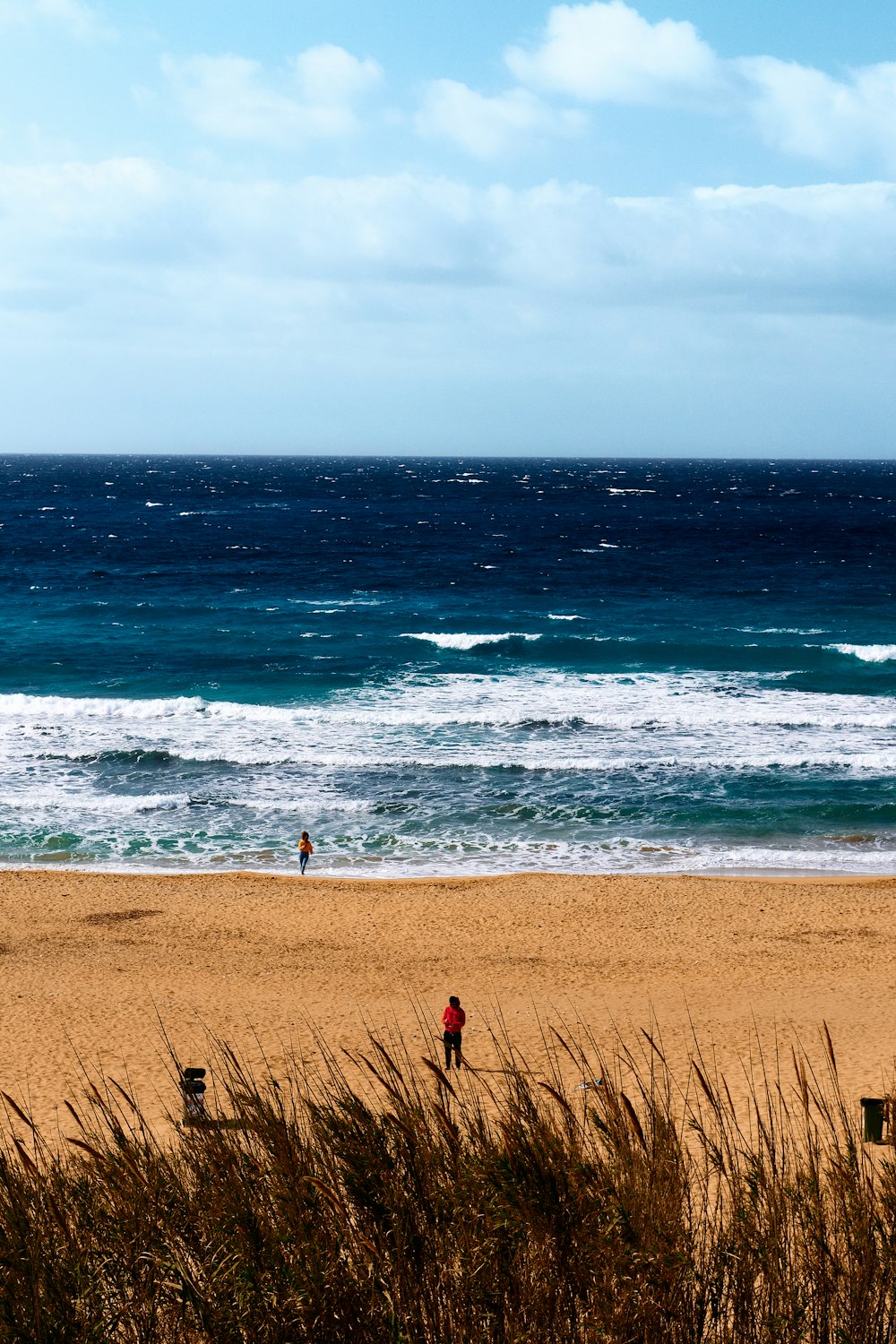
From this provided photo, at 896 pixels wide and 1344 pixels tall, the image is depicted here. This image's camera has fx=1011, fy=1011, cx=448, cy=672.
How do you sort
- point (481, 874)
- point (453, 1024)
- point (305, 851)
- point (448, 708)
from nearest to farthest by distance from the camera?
point (453, 1024), point (305, 851), point (481, 874), point (448, 708)

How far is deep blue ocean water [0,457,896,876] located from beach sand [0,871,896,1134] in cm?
202

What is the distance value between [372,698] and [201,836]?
12266 millimetres

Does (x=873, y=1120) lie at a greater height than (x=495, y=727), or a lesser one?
lesser

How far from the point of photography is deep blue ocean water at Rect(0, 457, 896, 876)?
25.0 m

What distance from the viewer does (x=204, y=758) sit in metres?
30.2

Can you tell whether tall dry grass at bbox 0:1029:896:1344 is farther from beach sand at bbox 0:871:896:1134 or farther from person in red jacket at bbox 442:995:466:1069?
person in red jacket at bbox 442:995:466:1069

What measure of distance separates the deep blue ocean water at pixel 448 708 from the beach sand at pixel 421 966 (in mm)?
2015

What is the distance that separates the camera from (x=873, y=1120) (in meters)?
10.4

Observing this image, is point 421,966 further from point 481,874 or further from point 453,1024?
point 481,874

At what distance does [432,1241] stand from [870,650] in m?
41.6

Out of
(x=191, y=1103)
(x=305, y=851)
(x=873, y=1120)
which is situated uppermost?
(x=191, y=1103)

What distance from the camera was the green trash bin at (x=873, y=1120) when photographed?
10.4 meters

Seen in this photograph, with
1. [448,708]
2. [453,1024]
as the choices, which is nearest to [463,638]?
[448,708]

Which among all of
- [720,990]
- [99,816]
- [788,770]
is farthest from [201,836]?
[788,770]
